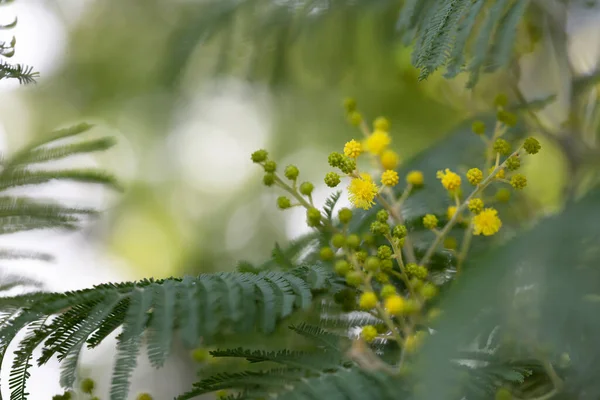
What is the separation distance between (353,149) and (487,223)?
15cm

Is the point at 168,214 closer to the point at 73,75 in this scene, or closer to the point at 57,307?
the point at 73,75

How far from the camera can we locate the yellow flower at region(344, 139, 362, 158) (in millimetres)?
625

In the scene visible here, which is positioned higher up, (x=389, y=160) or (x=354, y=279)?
(x=389, y=160)

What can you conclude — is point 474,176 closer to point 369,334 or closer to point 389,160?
point 389,160

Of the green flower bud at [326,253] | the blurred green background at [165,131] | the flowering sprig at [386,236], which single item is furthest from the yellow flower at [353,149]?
the blurred green background at [165,131]

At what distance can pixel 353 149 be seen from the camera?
0.63m

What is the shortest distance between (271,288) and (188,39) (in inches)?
28.2

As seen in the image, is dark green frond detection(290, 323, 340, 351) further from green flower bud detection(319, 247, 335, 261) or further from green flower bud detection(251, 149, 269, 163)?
green flower bud detection(251, 149, 269, 163)

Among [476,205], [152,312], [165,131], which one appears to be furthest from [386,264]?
[165,131]

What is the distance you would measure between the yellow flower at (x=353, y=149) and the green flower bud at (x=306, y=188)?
50 mm

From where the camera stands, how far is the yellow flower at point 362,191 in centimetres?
60

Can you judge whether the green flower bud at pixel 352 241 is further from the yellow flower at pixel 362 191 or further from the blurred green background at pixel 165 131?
the blurred green background at pixel 165 131

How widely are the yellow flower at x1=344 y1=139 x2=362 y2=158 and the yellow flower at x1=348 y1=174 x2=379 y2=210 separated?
0.10ft

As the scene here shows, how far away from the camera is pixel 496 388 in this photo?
1.63ft
